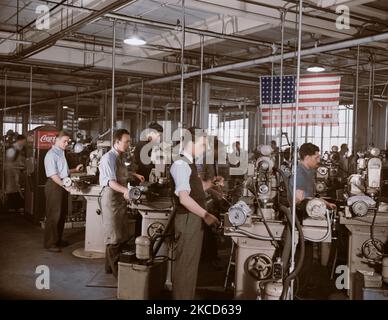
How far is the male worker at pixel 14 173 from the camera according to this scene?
891cm

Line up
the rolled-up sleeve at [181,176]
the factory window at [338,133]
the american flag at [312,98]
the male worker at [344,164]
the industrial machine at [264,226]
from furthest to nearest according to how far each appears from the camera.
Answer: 1. the factory window at [338,133]
2. the male worker at [344,164]
3. the american flag at [312,98]
4. the industrial machine at [264,226]
5. the rolled-up sleeve at [181,176]

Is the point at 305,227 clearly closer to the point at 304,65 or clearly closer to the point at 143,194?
the point at 143,194

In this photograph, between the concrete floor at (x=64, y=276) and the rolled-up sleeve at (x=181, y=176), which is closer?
the rolled-up sleeve at (x=181, y=176)

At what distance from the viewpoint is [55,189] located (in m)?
6.02

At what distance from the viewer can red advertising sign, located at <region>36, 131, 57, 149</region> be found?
7.82 metres

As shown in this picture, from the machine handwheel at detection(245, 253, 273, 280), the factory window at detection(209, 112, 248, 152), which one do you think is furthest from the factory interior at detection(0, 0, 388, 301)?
the factory window at detection(209, 112, 248, 152)

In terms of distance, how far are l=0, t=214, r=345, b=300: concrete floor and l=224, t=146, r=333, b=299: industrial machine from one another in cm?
88

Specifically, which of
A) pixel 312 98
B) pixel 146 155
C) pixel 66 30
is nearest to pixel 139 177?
pixel 146 155

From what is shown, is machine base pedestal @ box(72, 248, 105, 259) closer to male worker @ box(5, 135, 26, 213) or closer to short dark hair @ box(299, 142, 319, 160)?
short dark hair @ box(299, 142, 319, 160)

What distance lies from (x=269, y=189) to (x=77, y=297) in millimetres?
2063

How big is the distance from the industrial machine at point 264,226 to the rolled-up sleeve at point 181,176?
0.42 meters

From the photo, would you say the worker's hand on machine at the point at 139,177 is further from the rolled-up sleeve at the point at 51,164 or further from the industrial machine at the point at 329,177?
the industrial machine at the point at 329,177

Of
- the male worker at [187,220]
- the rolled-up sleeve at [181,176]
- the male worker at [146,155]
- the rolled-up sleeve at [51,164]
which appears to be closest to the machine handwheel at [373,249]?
the male worker at [187,220]
